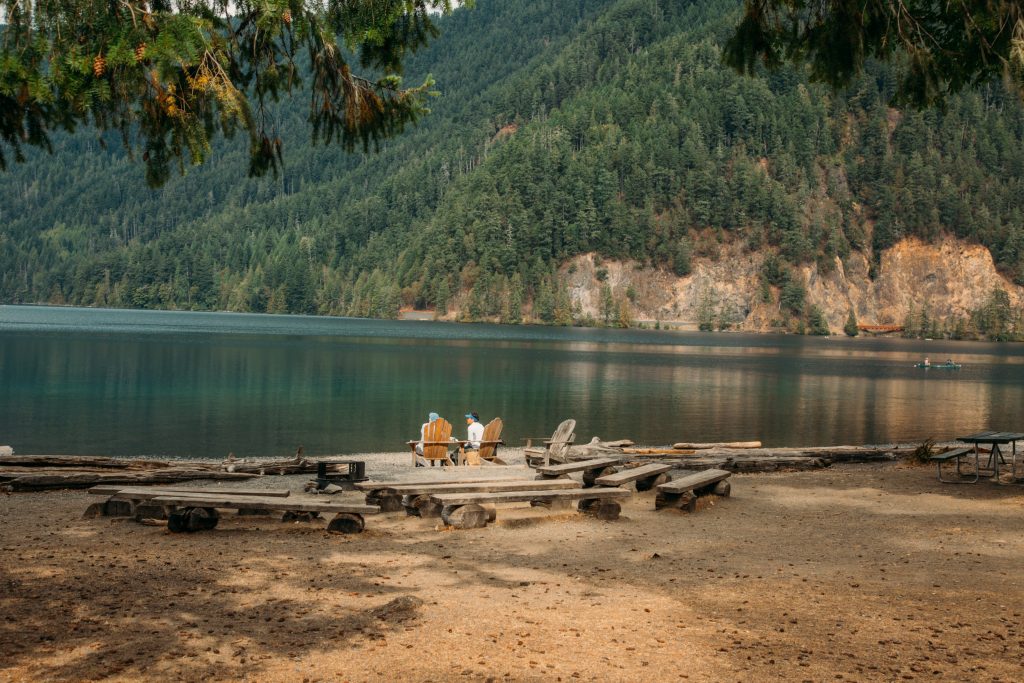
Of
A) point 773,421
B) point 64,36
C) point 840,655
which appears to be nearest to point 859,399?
point 773,421

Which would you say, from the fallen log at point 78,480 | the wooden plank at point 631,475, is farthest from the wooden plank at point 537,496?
the fallen log at point 78,480

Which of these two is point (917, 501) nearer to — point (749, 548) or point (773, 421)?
point (749, 548)

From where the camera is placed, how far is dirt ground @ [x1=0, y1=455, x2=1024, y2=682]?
7.70 metres

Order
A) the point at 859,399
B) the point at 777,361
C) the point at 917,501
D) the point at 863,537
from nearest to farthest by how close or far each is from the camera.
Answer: the point at 863,537, the point at 917,501, the point at 859,399, the point at 777,361

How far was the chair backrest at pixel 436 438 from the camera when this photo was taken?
71.1 ft

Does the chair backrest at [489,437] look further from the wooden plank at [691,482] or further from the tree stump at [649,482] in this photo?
the wooden plank at [691,482]

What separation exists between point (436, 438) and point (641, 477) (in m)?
6.56

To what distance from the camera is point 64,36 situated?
672cm

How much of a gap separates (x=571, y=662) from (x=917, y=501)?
1133cm

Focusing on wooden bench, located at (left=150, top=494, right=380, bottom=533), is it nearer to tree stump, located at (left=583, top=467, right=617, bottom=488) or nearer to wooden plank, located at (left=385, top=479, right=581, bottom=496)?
wooden plank, located at (left=385, top=479, right=581, bottom=496)

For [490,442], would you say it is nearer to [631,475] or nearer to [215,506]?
[631,475]

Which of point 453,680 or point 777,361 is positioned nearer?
point 453,680

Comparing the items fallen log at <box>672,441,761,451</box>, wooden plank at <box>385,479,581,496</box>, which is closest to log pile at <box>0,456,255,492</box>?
wooden plank at <box>385,479,581,496</box>

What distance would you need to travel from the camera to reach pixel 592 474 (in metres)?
17.2
